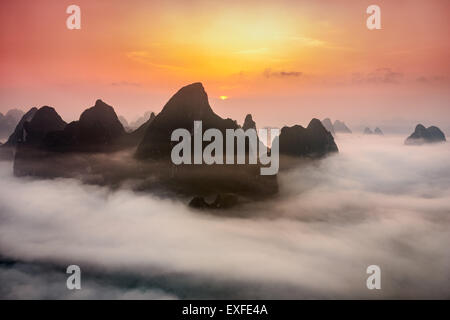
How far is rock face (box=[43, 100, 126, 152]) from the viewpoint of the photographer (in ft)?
273

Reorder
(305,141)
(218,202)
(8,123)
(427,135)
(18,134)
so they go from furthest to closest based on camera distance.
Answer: (427,135) → (8,123) → (305,141) → (18,134) → (218,202)

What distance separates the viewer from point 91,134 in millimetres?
85688

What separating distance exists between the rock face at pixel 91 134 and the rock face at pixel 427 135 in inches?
5669

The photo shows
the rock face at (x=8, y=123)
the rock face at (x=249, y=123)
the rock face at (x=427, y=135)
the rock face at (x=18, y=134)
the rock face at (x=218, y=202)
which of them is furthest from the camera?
the rock face at (x=427, y=135)

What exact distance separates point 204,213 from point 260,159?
18684mm

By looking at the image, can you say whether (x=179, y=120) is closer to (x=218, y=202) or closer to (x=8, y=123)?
(x=218, y=202)

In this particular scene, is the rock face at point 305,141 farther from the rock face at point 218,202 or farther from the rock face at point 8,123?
the rock face at point 8,123

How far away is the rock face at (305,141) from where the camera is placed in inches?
3637

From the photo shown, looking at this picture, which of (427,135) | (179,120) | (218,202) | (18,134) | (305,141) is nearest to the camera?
(218,202)

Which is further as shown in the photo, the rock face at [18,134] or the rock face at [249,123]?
the rock face at [18,134]

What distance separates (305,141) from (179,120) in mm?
39052

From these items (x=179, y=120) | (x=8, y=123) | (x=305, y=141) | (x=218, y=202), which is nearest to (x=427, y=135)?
(x=305, y=141)

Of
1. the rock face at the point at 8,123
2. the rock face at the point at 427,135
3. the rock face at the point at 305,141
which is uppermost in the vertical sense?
the rock face at the point at 8,123

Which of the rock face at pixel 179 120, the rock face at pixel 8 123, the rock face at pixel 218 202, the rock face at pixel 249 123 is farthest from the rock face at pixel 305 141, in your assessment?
Result: the rock face at pixel 8 123
